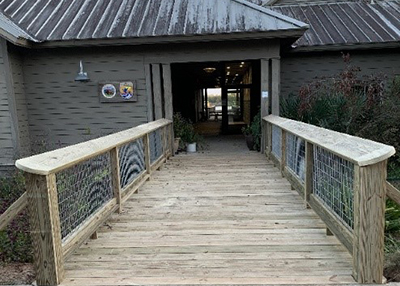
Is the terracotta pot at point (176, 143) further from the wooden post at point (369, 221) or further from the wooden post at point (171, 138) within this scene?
the wooden post at point (369, 221)

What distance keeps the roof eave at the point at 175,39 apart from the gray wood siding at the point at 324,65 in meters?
1.98

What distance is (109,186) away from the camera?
3637 mm

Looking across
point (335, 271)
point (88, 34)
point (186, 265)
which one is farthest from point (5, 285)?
point (88, 34)

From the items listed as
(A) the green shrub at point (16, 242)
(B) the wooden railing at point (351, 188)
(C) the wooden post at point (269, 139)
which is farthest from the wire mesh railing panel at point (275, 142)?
(A) the green shrub at point (16, 242)

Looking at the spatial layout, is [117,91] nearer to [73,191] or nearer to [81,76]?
[81,76]

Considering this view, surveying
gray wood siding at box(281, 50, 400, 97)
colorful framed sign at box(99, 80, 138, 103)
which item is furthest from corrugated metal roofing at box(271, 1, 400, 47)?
colorful framed sign at box(99, 80, 138, 103)

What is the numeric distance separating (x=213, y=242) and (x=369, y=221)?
132cm

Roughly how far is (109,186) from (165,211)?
0.69 metres

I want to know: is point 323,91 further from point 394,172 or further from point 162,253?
point 162,253

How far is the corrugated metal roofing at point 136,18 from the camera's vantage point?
668cm

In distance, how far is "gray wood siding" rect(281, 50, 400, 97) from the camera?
821 cm

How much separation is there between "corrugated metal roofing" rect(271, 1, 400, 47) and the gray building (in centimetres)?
6

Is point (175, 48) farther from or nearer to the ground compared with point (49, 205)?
farther from the ground

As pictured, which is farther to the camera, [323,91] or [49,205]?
[323,91]
